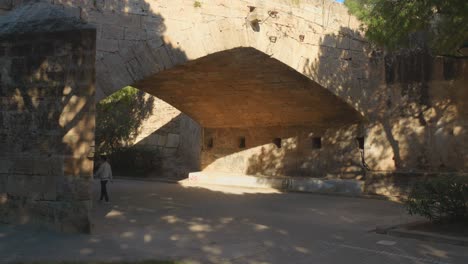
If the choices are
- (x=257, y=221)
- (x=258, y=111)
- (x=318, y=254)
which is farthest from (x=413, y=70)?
(x=318, y=254)

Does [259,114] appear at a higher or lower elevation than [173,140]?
higher

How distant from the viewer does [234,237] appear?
22.9ft

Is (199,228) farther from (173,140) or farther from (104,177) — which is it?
(173,140)

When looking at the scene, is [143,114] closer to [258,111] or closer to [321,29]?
[258,111]

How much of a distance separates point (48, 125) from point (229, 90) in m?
7.64

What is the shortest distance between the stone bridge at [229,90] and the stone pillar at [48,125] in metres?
0.01

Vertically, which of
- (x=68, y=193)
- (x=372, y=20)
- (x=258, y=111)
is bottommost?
(x=68, y=193)

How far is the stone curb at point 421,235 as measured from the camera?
633cm

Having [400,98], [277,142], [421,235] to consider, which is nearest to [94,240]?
[421,235]

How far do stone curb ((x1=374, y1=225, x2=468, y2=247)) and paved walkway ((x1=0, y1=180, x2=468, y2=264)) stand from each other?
0.13 meters

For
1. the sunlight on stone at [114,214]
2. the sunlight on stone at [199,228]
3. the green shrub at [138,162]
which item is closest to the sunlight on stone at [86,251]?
the sunlight on stone at [199,228]

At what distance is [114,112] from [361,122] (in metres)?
14.1

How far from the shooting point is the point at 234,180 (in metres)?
16.2

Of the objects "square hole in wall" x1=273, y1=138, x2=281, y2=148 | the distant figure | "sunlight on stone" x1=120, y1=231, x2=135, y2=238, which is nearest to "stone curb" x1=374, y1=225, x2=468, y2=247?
"sunlight on stone" x1=120, y1=231, x2=135, y2=238
